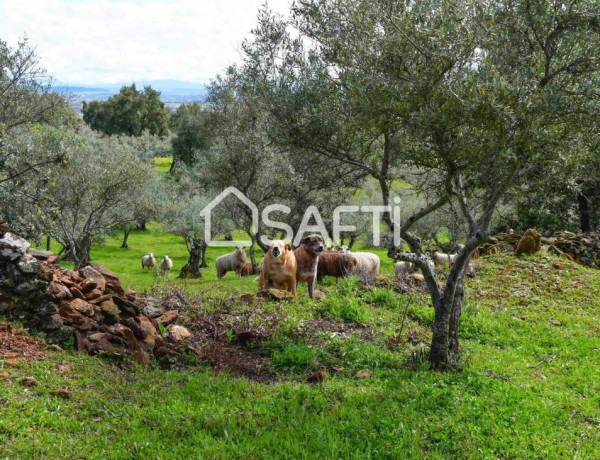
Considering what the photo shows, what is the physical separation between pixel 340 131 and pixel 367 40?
1.97 metres

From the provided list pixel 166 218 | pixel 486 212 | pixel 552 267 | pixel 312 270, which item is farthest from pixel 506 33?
pixel 166 218

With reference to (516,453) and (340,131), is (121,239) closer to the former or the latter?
(340,131)

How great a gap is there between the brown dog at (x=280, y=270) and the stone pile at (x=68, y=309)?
193 inches

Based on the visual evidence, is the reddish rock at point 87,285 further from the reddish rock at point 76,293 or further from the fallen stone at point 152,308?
the fallen stone at point 152,308

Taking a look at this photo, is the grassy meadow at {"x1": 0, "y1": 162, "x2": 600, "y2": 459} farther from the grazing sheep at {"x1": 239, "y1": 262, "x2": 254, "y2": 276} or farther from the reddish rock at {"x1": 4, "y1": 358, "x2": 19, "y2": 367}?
the grazing sheep at {"x1": 239, "y1": 262, "x2": 254, "y2": 276}

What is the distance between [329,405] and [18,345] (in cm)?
495

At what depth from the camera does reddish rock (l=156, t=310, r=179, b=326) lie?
10.4 metres

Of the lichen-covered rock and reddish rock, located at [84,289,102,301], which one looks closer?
reddish rock, located at [84,289,102,301]

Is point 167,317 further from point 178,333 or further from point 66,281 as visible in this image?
point 66,281

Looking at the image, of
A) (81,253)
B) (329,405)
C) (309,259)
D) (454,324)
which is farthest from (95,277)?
(81,253)

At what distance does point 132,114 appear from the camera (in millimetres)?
73438

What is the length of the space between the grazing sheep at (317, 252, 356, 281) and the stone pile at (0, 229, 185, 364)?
10035 millimetres

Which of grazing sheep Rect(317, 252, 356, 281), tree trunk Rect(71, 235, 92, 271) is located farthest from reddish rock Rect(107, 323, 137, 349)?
tree trunk Rect(71, 235, 92, 271)

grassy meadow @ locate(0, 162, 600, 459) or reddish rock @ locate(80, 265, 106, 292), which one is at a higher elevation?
reddish rock @ locate(80, 265, 106, 292)
